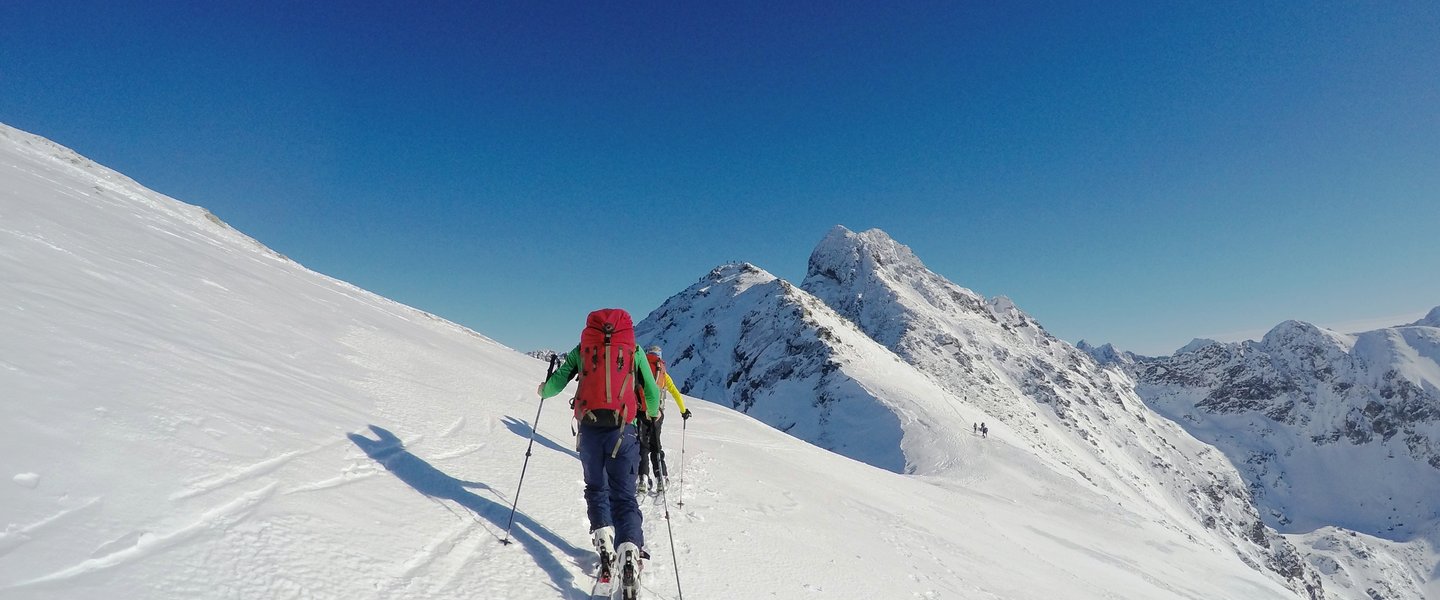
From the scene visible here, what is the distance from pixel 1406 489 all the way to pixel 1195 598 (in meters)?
267

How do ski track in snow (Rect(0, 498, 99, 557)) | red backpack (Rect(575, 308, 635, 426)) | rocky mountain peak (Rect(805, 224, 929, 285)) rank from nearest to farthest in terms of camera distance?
ski track in snow (Rect(0, 498, 99, 557)) < red backpack (Rect(575, 308, 635, 426)) < rocky mountain peak (Rect(805, 224, 929, 285))

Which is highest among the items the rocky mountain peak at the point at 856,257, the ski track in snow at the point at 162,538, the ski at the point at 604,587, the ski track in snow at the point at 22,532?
the rocky mountain peak at the point at 856,257

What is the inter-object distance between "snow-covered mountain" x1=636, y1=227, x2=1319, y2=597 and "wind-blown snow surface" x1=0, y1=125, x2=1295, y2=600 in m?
34.1

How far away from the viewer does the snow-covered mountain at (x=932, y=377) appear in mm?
59812

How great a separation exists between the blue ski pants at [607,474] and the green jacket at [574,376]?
1.04 feet

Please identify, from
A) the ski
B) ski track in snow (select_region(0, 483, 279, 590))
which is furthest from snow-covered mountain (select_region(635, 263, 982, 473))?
ski track in snow (select_region(0, 483, 279, 590))

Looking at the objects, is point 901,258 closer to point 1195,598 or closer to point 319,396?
point 1195,598

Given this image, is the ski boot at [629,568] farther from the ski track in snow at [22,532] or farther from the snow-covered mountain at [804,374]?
the snow-covered mountain at [804,374]

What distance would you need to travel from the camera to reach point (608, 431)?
504 centimetres

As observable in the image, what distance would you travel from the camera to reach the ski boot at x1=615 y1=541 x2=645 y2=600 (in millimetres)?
4402

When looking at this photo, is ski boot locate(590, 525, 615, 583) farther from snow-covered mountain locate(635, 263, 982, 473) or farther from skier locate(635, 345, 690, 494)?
snow-covered mountain locate(635, 263, 982, 473)

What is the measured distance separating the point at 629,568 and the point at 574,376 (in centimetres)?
185

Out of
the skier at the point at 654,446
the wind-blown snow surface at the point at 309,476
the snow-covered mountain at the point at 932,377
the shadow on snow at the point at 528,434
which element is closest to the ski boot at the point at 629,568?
the wind-blown snow surface at the point at 309,476

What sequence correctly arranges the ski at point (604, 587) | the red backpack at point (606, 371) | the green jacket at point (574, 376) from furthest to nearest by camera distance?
the green jacket at point (574, 376) → the red backpack at point (606, 371) → the ski at point (604, 587)
